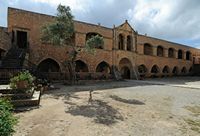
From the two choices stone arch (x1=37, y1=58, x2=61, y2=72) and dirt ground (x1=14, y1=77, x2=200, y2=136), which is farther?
stone arch (x1=37, y1=58, x2=61, y2=72)

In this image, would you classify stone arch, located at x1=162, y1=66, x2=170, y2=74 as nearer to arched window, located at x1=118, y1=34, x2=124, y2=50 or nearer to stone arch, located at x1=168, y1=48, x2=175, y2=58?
stone arch, located at x1=168, y1=48, x2=175, y2=58

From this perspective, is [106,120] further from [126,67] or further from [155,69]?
[155,69]

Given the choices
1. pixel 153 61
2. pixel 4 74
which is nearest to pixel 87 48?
pixel 4 74

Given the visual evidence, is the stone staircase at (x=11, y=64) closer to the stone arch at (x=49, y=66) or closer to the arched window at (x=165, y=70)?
the stone arch at (x=49, y=66)

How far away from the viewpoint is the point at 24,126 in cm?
730

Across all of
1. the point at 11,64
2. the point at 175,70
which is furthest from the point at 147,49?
the point at 11,64

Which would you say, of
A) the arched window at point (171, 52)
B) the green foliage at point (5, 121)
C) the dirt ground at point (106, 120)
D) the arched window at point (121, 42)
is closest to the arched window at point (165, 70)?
the arched window at point (171, 52)

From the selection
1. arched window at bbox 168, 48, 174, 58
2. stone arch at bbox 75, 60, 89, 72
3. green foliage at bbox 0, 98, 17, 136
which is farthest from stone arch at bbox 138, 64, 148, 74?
green foliage at bbox 0, 98, 17, 136

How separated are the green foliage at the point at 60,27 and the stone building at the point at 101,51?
3.07m

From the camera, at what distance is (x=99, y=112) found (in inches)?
379

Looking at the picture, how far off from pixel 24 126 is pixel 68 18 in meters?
11.9

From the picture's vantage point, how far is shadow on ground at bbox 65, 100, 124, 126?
28.2 ft

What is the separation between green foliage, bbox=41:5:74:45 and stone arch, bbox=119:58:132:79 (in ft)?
48.5

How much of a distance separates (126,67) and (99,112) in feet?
74.3
